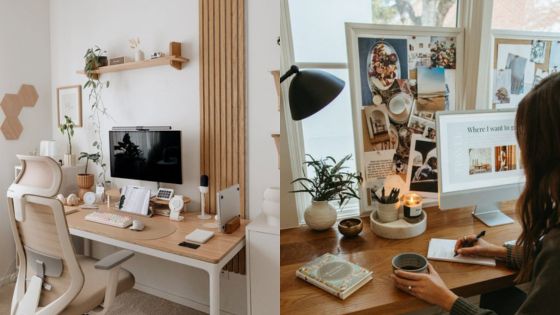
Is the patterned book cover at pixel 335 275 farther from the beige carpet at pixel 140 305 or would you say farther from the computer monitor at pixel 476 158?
the beige carpet at pixel 140 305

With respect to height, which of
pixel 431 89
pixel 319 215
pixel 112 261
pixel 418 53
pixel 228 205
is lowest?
pixel 112 261

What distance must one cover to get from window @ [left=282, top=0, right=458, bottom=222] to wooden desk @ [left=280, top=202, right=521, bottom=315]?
0.09 metres

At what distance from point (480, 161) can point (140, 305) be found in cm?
196

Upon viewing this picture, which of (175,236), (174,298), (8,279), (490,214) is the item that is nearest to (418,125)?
(490,214)

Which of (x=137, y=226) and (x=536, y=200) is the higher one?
(x=536, y=200)

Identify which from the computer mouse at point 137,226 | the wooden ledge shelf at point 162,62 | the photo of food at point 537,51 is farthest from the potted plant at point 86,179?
the photo of food at point 537,51

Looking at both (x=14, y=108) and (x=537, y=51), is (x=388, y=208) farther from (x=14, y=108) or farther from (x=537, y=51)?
(x=14, y=108)

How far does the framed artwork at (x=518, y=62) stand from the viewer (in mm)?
843

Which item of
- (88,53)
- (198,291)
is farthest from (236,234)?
(88,53)

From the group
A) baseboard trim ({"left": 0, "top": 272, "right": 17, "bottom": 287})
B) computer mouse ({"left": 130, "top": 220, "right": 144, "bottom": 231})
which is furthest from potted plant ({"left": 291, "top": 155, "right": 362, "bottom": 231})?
baseboard trim ({"left": 0, "top": 272, "right": 17, "bottom": 287})

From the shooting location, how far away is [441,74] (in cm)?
94

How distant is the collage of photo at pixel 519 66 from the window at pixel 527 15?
38mm

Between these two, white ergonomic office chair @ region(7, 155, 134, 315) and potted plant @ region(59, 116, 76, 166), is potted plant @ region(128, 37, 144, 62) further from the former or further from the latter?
white ergonomic office chair @ region(7, 155, 134, 315)

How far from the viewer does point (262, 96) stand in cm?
144
